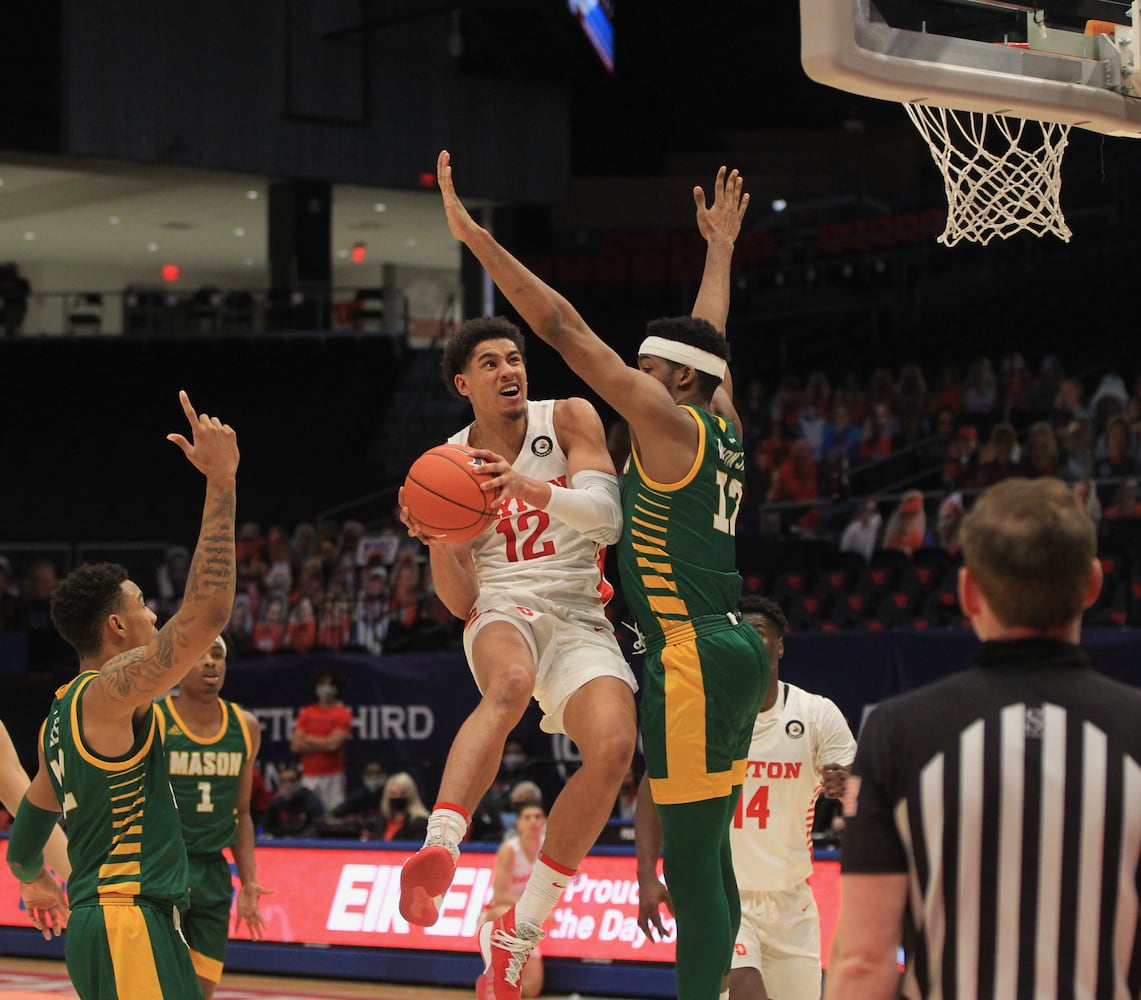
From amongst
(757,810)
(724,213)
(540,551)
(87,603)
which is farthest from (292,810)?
(87,603)

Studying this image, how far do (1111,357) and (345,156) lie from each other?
40.7ft

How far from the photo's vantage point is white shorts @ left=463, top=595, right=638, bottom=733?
547 centimetres

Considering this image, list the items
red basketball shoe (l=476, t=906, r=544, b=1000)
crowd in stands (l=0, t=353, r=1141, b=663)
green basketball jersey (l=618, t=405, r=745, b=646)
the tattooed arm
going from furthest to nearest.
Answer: crowd in stands (l=0, t=353, r=1141, b=663) → green basketball jersey (l=618, t=405, r=745, b=646) → red basketball shoe (l=476, t=906, r=544, b=1000) → the tattooed arm

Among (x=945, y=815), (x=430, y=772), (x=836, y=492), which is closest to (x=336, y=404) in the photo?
(x=836, y=492)

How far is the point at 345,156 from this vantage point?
25.6 m

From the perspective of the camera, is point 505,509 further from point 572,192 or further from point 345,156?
point 572,192

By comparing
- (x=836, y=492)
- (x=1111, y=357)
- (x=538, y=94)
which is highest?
(x=538, y=94)

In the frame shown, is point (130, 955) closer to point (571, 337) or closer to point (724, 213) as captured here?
point (571, 337)

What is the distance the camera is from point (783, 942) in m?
6.81

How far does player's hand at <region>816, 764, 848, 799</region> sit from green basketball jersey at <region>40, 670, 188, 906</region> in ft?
9.66

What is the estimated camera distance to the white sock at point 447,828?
4797mm

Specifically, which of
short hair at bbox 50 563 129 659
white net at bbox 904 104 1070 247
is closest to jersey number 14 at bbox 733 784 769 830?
white net at bbox 904 104 1070 247

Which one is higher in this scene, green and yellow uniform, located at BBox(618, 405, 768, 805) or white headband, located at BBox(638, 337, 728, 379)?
white headband, located at BBox(638, 337, 728, 379)

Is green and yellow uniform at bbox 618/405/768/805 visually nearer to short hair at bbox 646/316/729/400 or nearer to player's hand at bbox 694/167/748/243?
short hair at bbox 646/316/729/400
